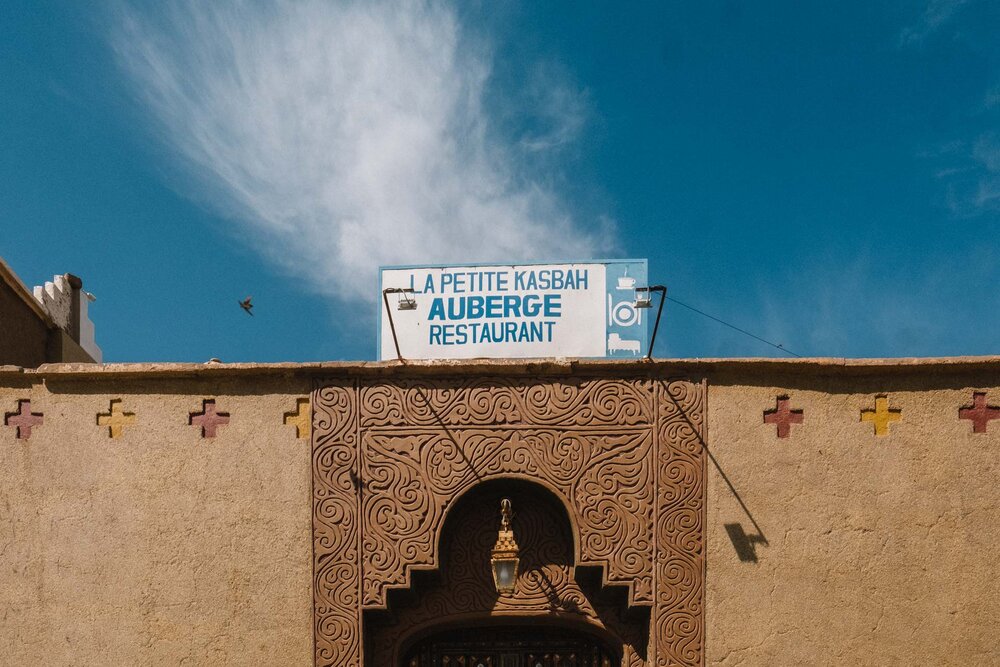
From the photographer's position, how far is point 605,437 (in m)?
6.86

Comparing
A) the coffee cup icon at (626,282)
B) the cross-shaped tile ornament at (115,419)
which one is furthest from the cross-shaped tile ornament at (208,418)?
the coffee cup icon at (626,282)

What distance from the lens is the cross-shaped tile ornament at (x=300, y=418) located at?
6.90 meters

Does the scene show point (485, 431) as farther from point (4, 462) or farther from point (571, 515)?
point (4, 462)

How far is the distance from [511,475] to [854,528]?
2.59m

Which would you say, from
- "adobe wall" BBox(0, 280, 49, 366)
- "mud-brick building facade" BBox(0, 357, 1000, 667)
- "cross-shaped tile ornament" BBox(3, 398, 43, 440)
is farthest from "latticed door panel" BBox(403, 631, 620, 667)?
"adobe wall" BBox(0, 280, 49, 366)

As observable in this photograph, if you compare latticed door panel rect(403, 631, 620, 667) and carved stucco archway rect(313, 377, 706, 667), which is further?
latticed door panel rect(403, 631, 620, 667)

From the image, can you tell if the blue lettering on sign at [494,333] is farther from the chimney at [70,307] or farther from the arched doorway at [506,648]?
the chimney at [70,307]

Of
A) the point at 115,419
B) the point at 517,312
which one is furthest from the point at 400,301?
the point at 115,419

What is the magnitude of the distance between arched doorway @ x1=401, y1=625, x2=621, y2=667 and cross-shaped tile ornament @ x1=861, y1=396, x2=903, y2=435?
9.21 ft

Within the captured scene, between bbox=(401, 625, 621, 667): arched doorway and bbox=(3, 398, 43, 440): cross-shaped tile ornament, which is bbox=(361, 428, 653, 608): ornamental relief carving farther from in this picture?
bbox=(3, 398, 43, 440): cross-shaped tile ornament

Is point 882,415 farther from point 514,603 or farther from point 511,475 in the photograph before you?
point 514,603

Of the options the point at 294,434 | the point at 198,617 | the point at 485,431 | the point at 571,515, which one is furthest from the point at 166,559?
the point at 571,515

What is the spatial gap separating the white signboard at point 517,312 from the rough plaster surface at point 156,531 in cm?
113

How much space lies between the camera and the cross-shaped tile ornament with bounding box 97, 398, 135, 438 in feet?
22.6
